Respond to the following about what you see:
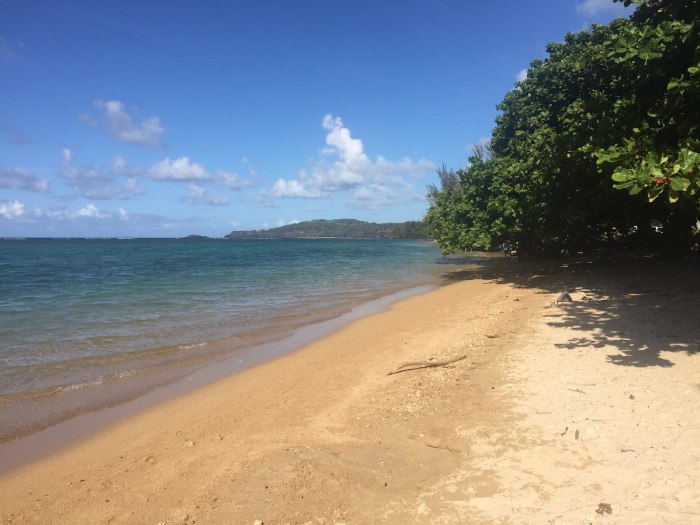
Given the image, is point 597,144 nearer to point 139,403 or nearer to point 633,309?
point 633,309

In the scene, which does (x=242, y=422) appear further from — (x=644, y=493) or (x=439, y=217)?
(x=439, y=217)

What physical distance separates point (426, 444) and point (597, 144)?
7.19 metres

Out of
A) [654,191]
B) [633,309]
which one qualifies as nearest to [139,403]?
[654,191]

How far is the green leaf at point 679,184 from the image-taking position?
4634 millimetres

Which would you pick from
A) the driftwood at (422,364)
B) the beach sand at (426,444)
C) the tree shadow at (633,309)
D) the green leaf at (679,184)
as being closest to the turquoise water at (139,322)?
the beach sand at (426,444)

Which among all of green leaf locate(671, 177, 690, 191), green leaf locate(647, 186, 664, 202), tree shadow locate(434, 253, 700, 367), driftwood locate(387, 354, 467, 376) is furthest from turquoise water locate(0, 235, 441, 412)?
green leaf locate(671, 177, 690, 191)

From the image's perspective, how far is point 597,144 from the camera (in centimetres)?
872

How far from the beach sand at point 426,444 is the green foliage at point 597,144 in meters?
2.34

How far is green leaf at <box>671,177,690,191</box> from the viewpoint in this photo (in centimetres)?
463

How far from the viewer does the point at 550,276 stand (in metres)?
16.6

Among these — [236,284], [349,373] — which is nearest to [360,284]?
[236,284]

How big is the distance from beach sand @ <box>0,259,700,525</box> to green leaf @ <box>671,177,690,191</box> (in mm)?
2200

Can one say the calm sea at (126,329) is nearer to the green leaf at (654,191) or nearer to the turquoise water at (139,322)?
the turquoise water at (139,322)

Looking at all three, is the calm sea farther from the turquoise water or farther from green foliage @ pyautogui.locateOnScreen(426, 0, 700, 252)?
green foliage @ pyautogui.locateOnScreen(426, 0, 700, 252)
